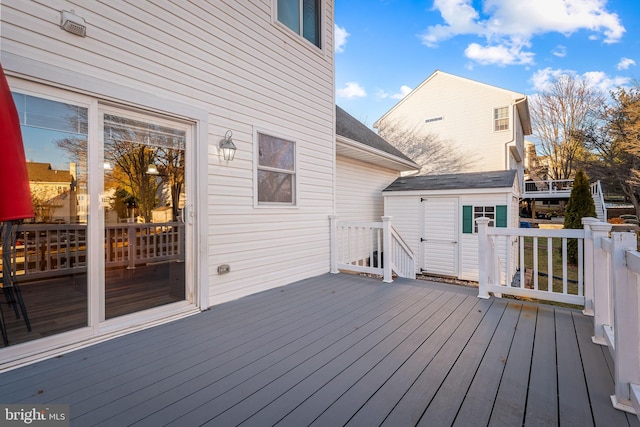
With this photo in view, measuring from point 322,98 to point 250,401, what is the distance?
15.3 feet

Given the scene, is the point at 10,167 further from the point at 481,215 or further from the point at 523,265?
the point at 481,215

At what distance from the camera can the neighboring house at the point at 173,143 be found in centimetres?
234

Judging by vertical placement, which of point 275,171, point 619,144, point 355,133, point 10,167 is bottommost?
point 10,167

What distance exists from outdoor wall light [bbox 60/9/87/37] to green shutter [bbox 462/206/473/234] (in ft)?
25.7

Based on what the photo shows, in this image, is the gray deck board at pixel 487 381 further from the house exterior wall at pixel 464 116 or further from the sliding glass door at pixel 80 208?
the house exterior wall at pixel 464 116

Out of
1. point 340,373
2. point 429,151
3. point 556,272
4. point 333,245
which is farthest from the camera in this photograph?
point 429,151

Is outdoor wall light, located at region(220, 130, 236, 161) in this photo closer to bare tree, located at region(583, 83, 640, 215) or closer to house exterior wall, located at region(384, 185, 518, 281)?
house exterior wall, located at region(384, 185, 518, 281)

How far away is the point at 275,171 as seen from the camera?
14.0 feet

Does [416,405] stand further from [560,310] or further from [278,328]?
[560,310]

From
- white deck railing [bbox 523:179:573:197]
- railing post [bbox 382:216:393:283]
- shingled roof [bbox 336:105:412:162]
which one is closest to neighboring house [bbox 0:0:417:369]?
railing post [bbox 382:216:393:283]

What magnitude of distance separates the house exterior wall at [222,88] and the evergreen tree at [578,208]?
8712 millimetres

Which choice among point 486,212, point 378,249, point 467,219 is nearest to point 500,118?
point 486,212

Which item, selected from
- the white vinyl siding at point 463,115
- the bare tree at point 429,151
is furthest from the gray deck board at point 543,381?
the bare tree at point 429,151

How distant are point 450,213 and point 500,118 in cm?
726
